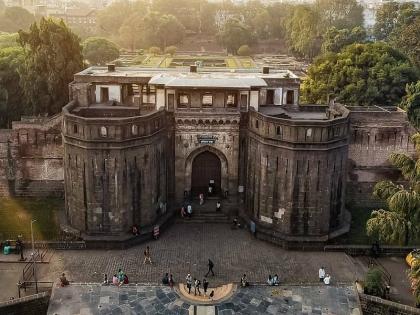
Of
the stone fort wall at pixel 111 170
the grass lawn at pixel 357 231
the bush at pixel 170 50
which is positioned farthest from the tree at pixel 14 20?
the grass lawn at pixel 357 231

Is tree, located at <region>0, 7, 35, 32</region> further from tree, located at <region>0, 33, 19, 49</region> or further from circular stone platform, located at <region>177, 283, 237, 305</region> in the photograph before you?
circular stone platform, located at <region>177, 283, 237, 305</region>

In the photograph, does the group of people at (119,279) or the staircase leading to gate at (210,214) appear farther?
the staircase leading to gate at (210,214)

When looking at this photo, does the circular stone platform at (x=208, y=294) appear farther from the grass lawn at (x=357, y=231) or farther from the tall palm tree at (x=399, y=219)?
the grass lawn at (x=357, y=231)

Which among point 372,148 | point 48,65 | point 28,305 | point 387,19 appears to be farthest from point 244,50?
point 28,305

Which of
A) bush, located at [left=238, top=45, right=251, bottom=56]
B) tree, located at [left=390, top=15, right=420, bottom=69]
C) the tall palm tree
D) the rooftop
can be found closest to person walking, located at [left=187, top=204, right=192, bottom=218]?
the rooftop

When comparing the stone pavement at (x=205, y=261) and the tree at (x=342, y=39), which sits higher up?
the tree at (x=342, y=39)

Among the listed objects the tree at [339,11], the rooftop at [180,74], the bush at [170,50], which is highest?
the tree at [339,11]
